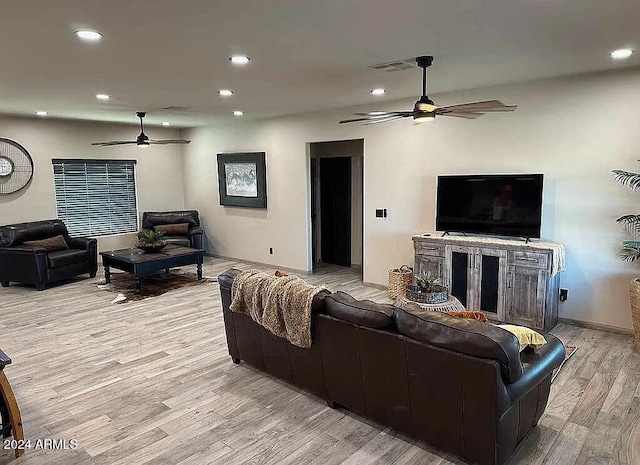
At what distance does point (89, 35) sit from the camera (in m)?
2.99

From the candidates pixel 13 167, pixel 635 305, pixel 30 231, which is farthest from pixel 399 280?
pixel 13 167

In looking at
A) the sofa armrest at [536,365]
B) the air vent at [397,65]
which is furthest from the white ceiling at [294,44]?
the sofa armrest at [536,365]

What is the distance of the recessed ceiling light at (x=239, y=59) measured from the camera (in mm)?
3571

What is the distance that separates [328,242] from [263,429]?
5506 millimetres

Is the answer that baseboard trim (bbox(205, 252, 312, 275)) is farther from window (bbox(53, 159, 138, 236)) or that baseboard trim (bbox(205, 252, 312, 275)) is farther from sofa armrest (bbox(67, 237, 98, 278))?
sofa armrest (bbox(67, 237, 98, 278))

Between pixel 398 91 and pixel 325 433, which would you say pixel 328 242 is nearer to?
pixel 398 91

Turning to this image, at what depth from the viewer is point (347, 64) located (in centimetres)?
386

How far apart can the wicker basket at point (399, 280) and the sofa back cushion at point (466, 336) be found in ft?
9.92

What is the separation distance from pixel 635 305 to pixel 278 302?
10.8ft

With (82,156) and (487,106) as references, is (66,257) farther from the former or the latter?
(487,106)

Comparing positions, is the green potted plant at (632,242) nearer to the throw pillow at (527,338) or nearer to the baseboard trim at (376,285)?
the throw pillow at (527,338)

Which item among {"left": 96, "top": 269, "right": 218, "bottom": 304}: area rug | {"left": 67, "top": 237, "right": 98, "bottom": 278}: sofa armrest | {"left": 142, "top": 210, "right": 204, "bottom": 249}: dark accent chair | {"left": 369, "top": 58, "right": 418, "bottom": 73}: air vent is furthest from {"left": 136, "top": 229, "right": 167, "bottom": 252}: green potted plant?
{"left": 369, "top": 58, "right": 418, "bottom": 73}: air vent

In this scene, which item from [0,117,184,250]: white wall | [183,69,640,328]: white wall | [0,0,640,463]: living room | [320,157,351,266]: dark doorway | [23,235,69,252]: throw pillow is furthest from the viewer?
[320,157,351,266]: dark doorway

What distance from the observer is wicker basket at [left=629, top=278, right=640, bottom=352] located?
13.1 ft
